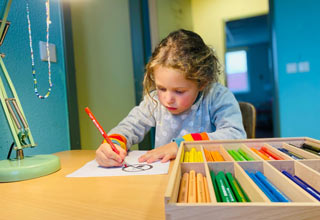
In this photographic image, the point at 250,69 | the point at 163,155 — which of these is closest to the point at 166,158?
the point at 163,155

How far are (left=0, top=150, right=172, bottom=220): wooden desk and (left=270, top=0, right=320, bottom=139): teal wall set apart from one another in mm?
2154

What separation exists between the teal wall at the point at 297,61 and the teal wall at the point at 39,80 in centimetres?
193

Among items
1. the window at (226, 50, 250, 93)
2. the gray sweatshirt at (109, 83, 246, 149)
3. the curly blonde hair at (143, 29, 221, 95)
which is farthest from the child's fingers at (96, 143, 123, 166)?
the window at (226, 50, 250, 93)

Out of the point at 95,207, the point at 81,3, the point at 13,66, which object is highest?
the point at 81,3

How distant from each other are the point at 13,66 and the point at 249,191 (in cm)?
83

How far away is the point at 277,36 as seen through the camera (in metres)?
2.27

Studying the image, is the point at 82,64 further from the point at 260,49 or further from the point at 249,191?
the point at 260,49

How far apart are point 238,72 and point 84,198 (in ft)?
23.7

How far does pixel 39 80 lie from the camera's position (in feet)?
3.04

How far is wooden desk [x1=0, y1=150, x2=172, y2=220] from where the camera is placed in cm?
34

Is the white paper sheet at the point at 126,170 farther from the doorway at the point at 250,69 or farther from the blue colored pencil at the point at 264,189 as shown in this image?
the doorway at the point at 250,69

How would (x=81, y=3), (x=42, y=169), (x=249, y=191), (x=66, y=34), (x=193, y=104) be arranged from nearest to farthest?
1. (x=249, y=191)
2. (x=42, y=169)
3. (x=193, y=104)
4. (x=66, y=34)
5. (x=81, y=3)

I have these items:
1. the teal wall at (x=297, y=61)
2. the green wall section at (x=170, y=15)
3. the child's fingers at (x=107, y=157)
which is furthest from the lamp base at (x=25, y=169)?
the teal wall at (x=297, y=61)

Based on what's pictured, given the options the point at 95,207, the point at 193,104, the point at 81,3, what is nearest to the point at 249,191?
the point at 95,207
